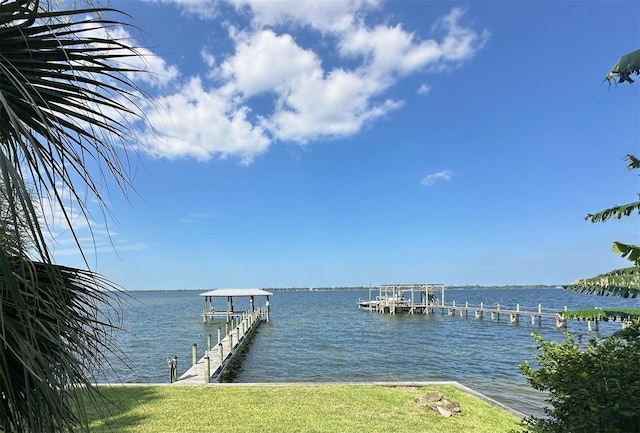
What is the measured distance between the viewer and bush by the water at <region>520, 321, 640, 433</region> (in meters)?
3.46

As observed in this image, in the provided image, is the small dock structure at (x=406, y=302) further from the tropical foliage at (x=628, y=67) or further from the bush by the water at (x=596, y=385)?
the tropical foliage at (x=628, y=67)

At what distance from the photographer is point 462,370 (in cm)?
1691

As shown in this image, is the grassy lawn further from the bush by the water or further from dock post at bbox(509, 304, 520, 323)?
dock post at bbox(509, 304, 520, 323)

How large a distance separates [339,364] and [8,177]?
17.9 metres

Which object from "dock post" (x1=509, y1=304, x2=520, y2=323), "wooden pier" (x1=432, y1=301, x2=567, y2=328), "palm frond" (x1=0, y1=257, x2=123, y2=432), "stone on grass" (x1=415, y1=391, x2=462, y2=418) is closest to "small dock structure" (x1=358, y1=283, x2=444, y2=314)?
"wooden pier" (x1=432, y1=301, x2=567, y2=328)

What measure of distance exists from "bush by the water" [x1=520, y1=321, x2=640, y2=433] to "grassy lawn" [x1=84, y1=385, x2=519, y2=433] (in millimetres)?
3572

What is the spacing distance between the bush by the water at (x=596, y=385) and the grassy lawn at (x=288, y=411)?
3572mm

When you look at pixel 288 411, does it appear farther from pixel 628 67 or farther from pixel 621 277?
pixel 628 67

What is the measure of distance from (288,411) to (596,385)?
19.7ft

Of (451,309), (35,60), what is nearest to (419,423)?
(35,60)

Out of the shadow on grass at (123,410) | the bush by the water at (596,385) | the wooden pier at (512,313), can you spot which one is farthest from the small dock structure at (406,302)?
the bush by the water at (596,385)

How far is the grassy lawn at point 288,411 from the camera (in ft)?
24.3

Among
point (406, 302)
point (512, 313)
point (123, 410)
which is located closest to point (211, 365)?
point (123, 410)

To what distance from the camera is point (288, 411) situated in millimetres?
8289
